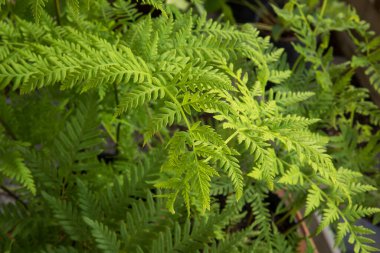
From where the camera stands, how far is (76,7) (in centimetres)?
51

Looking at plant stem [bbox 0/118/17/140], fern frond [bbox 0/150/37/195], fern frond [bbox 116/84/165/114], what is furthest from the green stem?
fern frond [bbox 116/84/165/114]

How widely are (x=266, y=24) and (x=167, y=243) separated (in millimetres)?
989

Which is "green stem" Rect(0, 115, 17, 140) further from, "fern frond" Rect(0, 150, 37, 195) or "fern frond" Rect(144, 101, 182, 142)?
"fern frond" Rect(144, 101, 182, 142)

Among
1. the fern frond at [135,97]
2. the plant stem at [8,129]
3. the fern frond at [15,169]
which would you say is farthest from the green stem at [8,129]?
the fern frond at [135,97]

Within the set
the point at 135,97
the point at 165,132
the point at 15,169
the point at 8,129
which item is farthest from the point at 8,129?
the point at 135,97

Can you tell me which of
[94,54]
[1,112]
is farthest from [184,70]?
[1,112]

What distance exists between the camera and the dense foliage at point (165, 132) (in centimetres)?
54

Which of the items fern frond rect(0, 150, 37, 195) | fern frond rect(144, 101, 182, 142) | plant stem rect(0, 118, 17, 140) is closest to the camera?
fern frond rect(144, 101, 182, 142)

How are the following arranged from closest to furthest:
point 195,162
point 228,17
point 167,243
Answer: point 195,162 → point 167,243 → point 228,17

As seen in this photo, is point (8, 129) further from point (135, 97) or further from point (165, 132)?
point (135, 97)

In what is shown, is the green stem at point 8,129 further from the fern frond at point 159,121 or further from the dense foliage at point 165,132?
the fern frond at point 159,121

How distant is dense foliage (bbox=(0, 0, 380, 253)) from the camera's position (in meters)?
0.54

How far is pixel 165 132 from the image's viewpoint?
1.00 m

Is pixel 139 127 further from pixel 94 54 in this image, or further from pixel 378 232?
pixel 378 232
